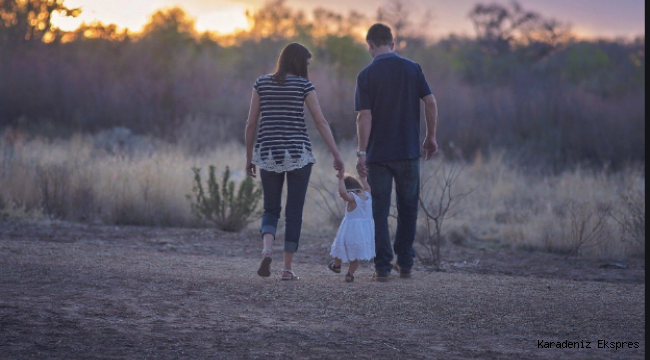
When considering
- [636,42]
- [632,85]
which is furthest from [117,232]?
[636,42]

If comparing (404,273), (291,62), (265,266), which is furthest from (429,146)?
(265,266)

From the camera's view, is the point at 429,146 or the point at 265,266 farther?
the point at 429,146

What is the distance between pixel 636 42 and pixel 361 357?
55323 millimetres

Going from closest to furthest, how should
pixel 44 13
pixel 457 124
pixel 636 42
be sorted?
1. pixel 457 124
2. pixel 44 13
3. pixel 636 42

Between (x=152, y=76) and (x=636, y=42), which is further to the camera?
(x=636, y=42)

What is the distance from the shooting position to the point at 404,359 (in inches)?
154

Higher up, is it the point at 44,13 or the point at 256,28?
the point at 256,28

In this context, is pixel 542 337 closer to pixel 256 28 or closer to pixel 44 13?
pixel 44 13

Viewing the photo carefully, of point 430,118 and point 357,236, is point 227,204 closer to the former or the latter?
point 357,236

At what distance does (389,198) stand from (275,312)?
1533mm

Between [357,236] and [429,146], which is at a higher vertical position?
[429,146]

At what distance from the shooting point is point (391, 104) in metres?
5.84

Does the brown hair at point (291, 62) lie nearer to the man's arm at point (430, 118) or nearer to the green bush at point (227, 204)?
the man's arm at point (430, 118)

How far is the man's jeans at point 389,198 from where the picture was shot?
232 inches
